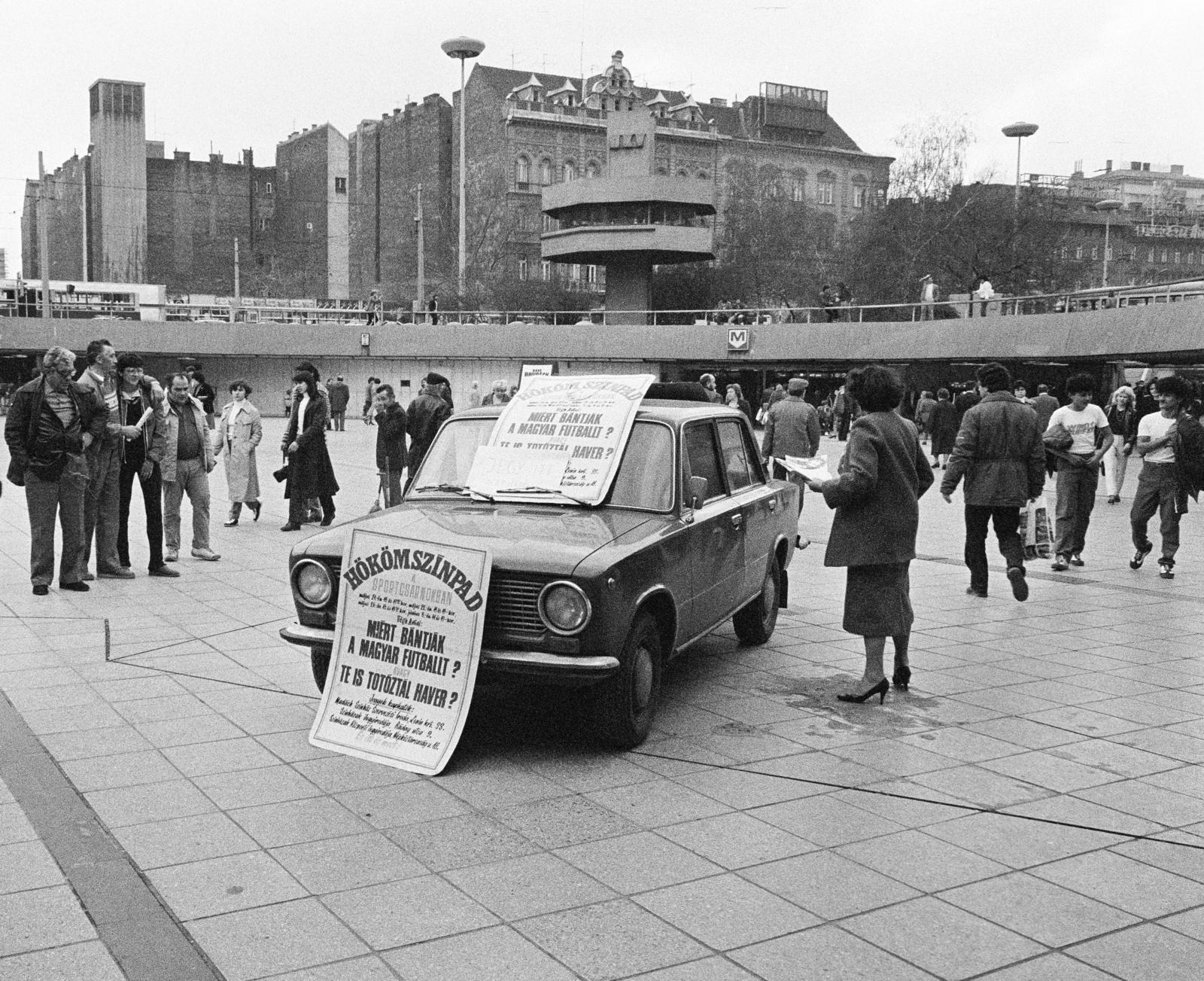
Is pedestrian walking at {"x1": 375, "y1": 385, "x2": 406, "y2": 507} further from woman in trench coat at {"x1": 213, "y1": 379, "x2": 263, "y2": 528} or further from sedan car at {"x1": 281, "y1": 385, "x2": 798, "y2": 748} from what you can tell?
sedan car at {"x1": 281, "y1": 385, "x2": 798, "y2": 748}

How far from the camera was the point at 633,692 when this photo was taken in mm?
5902

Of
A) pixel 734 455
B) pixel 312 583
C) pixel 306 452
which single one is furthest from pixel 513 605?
pixel 306 452

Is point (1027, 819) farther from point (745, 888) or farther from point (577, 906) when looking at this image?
point (577, 906)

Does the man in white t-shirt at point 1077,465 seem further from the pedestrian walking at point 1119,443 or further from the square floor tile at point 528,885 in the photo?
the square floor tile at point 528,885

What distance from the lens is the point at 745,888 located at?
4363 mm

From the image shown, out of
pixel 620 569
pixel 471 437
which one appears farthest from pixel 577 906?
pixel 471 437

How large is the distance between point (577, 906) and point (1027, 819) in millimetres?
2023

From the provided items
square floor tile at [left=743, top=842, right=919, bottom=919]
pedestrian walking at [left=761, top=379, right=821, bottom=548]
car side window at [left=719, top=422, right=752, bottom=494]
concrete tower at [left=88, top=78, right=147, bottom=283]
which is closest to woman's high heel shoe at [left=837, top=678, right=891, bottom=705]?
car side window at [left=719, top=422, right=752, bottom=494]

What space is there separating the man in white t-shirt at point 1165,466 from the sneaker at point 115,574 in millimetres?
8899

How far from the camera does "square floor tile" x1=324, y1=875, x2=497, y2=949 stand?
3949 mm

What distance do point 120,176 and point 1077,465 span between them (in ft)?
306

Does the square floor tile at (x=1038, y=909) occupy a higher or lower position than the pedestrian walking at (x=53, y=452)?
lower

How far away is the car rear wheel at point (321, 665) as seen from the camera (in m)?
6.25

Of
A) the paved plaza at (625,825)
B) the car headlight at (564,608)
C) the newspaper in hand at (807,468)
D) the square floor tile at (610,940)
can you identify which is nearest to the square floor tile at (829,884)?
the paved plaza at (625,825)
